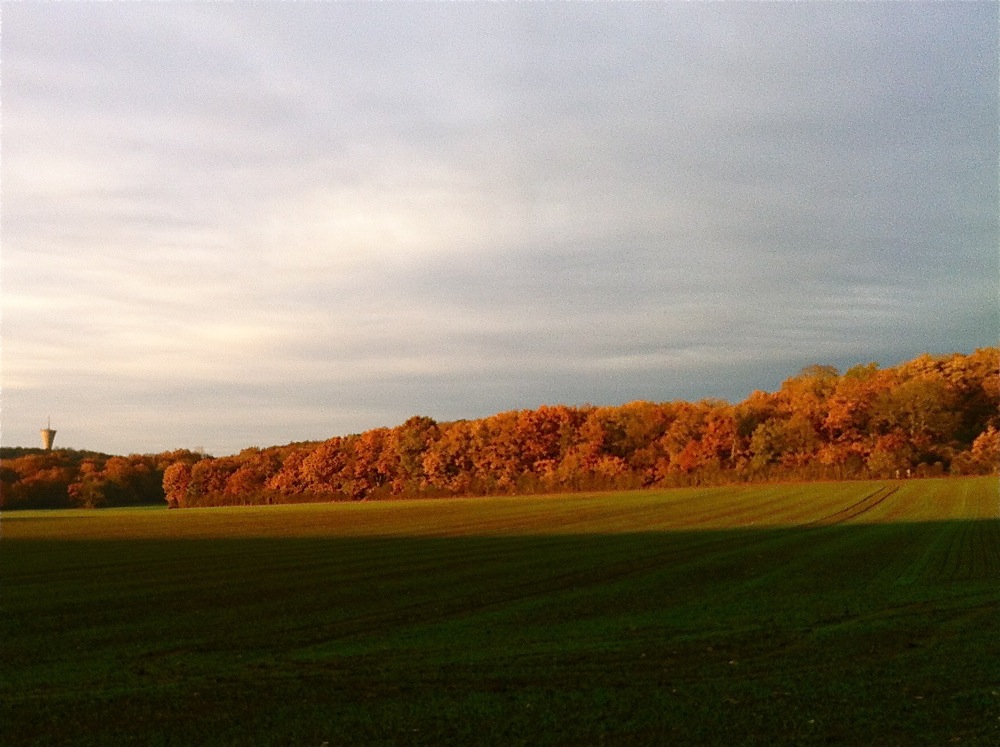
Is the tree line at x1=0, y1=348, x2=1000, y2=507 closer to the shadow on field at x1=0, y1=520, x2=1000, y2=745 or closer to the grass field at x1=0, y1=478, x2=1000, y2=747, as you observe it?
the grass field at x1=0, y1=478, x2=1000, y2=747

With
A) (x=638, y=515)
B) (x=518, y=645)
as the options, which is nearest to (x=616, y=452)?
(x=638, y=515)

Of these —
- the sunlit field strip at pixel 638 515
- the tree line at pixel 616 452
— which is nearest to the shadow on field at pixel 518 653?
the sunlit field strip at pixel 638 515

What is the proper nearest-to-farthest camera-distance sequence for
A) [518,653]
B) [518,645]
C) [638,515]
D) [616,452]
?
[518,653]
[518,645]
[638,515]
[616,452]

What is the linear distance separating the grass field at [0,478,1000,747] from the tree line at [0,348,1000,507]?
75.7 meters

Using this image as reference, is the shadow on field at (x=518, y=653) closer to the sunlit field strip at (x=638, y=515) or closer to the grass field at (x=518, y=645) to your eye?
the grass field at (x=518, y=645)

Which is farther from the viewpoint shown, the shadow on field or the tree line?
the tree line

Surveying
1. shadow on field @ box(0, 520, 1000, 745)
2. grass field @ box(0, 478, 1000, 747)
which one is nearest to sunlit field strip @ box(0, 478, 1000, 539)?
grass field @ box(0, 478, 1000, 747)

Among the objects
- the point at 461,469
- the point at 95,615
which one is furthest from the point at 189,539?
the point at 461,469

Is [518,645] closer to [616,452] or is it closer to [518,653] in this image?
[518,653]

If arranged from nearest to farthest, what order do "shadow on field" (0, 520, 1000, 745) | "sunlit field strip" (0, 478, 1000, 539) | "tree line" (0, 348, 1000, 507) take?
"shadow on field" (0, 520, 1000, 745), "sunlit field strip" (0, 478, 1000, 539), "tree line" (0, 348, 1000, 507)

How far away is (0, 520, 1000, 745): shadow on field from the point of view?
42.4ft

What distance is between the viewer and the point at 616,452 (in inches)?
5404

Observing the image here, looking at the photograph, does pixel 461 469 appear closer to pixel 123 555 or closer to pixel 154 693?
pixel 123 555

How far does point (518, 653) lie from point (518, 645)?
945mm
